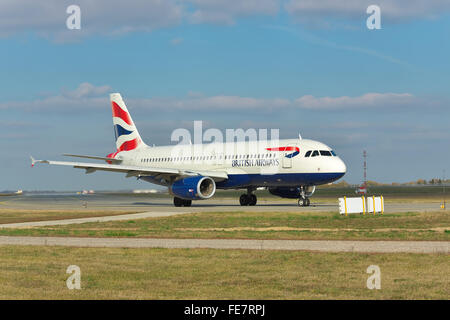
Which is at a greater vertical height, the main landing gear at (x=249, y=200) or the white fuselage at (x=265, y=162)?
the white fuselage at (x=265, y=162)

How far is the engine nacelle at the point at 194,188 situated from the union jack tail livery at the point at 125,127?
12.5 meters

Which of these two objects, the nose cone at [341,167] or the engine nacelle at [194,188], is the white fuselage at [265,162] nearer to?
the nose cone at [341,167]

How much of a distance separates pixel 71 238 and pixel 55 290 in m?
10.8

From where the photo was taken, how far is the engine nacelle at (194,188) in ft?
149

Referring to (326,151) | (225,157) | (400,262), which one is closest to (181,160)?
(225,157)

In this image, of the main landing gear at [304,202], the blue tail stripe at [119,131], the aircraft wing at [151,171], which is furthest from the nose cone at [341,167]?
the blue tail stripe at [119,131]

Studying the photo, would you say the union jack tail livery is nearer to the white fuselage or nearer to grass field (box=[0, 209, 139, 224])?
the white fuselage

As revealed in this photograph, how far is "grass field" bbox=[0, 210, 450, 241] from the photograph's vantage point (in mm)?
23866

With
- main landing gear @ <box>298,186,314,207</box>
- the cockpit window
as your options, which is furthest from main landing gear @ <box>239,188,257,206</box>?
the cockpit window

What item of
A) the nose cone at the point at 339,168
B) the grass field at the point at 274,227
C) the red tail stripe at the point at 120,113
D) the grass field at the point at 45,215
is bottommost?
the grass field at the point at 274,227

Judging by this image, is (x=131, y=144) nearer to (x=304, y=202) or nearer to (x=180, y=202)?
(x=180, y=202)

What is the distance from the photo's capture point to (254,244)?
20.7m

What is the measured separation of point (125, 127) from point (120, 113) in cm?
138
